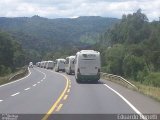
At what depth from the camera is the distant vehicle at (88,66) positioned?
3934cm

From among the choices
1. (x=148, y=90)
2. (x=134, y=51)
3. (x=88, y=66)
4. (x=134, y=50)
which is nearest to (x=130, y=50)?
(x=134, y=51)

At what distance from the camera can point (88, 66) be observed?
39.4 meters

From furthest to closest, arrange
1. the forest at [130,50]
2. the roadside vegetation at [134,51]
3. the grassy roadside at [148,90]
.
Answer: the forest at [130,50]
the roadside vegetation at [134,51]
the grassy roadside at [148,90]

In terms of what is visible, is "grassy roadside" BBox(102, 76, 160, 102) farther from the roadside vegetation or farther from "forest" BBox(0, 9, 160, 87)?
"forest" BBox(0, 9, 160, 87)

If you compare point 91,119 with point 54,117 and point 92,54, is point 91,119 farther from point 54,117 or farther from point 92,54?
point 92,54

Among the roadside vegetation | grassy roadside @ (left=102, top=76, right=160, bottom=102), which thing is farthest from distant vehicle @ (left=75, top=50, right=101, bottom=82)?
the roadside vegetation

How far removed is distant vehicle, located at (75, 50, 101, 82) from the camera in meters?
39.3

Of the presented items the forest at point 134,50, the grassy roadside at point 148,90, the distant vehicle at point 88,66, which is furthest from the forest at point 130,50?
the grassy roadside at point 148,90

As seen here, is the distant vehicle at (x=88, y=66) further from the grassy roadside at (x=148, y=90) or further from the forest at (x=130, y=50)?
the forest at (x=130, y=50)

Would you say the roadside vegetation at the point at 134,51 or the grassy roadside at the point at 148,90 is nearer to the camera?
the grassy roadside at the point at 148,90

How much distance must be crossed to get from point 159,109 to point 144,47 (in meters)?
118

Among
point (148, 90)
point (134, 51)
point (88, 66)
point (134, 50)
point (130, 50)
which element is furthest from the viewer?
point (134, 50)

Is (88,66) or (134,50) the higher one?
(88,66)

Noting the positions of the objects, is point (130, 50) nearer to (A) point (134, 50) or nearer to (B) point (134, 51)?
(B) point (134, 51)
